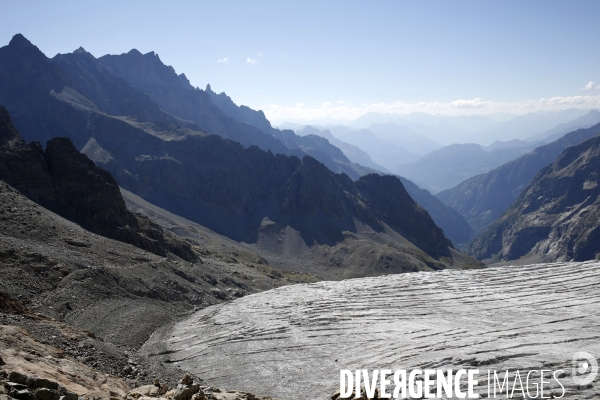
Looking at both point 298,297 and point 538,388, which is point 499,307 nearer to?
point 538,388

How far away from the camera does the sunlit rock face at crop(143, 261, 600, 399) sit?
26.5 metres

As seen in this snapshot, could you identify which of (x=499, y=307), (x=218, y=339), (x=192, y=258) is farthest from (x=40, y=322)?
(x=192, y=258)

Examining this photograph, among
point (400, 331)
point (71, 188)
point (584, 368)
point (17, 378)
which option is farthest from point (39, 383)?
point (71, 188)

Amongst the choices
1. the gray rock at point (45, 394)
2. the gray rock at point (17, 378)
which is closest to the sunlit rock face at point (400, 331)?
the gray rock at point (45, 394)

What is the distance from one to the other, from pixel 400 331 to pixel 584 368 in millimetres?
11882

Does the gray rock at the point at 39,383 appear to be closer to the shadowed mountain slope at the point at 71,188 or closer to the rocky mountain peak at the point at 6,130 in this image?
the shadowed mountain slope at the point at 71,188

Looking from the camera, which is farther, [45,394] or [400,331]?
[400,331]

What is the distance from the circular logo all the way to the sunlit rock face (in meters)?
0.31

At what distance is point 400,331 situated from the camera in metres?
32.1

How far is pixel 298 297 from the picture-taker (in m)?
45.9

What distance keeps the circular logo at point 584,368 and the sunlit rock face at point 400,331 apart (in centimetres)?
31

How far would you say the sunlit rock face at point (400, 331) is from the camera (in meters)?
26.5

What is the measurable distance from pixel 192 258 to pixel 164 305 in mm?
45414

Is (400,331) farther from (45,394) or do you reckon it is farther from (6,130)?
(6,130)
